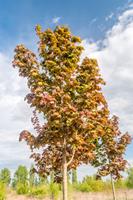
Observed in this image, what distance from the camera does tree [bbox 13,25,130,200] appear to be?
38.2ft

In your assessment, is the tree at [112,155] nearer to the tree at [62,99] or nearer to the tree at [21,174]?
the tree at [62,99]

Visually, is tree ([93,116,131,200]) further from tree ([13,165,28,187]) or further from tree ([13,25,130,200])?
tree ([13,165,28,187])

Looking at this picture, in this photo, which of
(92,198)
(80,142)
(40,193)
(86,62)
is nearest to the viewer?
(80,142)

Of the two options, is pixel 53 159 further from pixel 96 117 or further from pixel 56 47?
pixel 56 47

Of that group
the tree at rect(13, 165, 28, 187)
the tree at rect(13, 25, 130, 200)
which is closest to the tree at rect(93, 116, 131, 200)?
the tree at rect(13, 25, 130, 200)

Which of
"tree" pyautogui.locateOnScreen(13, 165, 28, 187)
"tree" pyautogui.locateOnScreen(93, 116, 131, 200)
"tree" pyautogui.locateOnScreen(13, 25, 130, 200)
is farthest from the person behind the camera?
"tree" pyautogui.locateOnScreen(13, 165, 28, 187)

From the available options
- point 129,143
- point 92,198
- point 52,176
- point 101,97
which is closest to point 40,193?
point 92,198

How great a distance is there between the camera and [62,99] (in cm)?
1176

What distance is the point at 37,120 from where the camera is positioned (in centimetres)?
1273

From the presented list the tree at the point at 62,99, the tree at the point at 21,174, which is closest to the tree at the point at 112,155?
the tree at the point at 62,99

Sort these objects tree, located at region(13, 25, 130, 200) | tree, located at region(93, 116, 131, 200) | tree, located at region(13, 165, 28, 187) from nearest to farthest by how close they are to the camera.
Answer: tree, located at region(13, 25, 130, 200), tree, located at region(93, 116, 131, 200), tree, located at region(13, 165, 28, 187)

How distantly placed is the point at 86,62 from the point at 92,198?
1159 inches

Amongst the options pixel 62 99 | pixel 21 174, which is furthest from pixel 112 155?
pixel 21 174

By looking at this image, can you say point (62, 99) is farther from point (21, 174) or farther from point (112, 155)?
point (21, 174)
